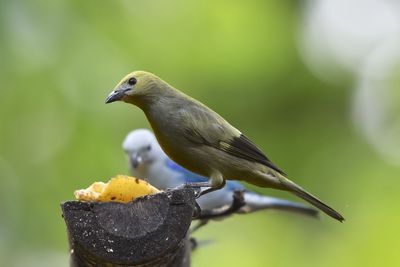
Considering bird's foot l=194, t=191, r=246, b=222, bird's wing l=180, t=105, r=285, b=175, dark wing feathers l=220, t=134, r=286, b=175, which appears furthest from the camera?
bird's foot l=194, t=191, r=246, b=222

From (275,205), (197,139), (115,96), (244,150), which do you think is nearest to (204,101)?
(275,205)

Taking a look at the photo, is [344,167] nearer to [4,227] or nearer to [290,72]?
[290,72]

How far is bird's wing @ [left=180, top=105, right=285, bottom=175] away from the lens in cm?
343

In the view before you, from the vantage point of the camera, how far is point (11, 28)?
6.42 metres

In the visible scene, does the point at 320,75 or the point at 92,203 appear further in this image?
the point at 320,75

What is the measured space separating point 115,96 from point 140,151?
8.45ft

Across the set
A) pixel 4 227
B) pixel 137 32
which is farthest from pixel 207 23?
pixel 4 227

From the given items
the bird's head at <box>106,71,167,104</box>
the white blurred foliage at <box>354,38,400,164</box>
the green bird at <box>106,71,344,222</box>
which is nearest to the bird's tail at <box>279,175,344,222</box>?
the green bird at <box>106,71,344,222</box>

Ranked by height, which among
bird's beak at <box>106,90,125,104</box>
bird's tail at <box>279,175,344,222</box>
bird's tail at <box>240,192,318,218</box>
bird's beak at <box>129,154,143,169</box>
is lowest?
bird's tail at <box>240,192,318,218</box>

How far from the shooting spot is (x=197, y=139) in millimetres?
3424

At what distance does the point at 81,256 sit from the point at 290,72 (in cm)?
545

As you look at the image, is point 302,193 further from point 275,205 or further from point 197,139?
point 275,205

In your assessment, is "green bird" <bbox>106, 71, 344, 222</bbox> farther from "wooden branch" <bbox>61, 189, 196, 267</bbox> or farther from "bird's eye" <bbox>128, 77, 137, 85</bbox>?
"wooden branch" <bbox>61, 189, 196, 267</bbox>

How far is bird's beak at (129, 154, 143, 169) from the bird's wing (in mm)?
2303
